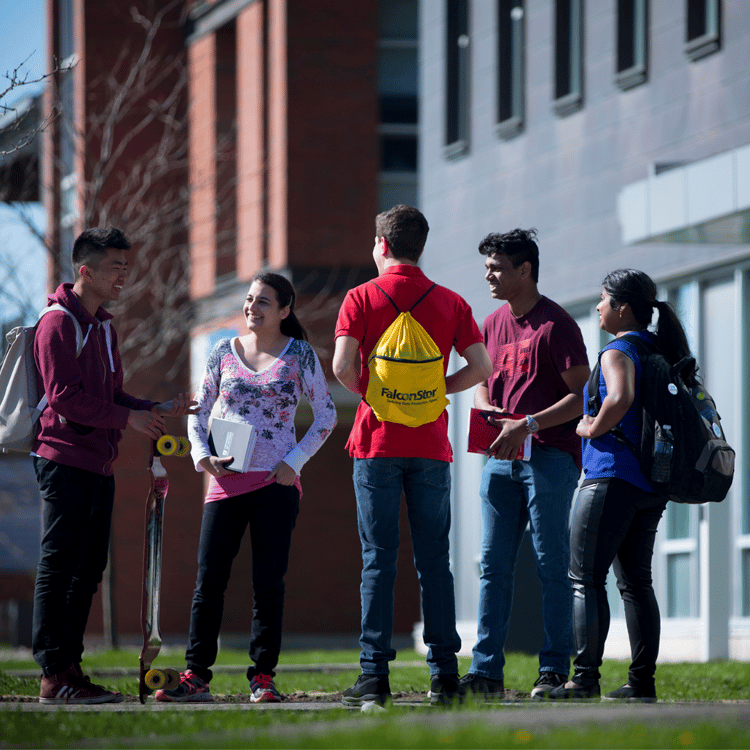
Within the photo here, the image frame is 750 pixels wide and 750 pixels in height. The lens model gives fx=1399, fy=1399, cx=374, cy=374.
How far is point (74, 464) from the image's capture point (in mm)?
6230

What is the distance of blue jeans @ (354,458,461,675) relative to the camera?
585 cm

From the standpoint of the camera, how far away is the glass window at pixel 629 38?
14.2 metres

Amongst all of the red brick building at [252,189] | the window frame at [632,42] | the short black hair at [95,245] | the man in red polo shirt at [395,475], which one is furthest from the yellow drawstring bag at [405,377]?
the red brick building at [252,189]

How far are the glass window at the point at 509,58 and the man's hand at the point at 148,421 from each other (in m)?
11.0

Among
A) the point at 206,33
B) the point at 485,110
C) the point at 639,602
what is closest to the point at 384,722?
the point at 639,602

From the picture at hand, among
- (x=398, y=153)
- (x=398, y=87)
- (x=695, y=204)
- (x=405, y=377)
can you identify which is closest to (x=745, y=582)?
(x=695, y=204)

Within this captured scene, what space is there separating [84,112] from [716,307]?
12817 millimetres

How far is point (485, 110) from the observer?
1695cm

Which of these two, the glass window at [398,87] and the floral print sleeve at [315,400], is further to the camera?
the glass window at [398,87]

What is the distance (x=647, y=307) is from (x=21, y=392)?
9.36 ft

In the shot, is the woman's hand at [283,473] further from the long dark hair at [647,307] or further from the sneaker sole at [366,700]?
the long dark hair at [647,307]

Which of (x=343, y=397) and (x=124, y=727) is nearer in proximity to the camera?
(x=124, y=727)

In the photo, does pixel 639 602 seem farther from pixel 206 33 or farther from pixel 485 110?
pixel 206 33

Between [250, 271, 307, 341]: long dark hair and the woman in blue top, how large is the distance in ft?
4.72
